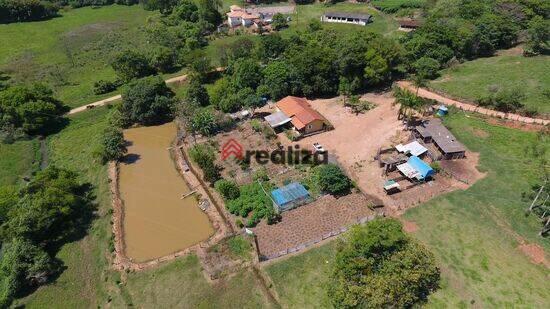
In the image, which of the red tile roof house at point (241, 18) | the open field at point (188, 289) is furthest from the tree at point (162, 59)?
the open field at point (188, 289)

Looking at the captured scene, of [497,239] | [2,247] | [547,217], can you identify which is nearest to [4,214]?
[2,247]

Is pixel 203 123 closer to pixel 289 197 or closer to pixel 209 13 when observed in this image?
pixel 289 197

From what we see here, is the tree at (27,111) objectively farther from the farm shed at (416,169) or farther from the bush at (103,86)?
the farm shed at (416,169)

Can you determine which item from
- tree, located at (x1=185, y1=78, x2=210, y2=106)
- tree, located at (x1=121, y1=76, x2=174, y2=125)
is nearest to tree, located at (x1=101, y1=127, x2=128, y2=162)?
tree, located at (x1=121, y1=76, x2=174, y2=125)

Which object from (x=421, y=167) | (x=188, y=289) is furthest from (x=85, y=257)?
(x=421, y=167)

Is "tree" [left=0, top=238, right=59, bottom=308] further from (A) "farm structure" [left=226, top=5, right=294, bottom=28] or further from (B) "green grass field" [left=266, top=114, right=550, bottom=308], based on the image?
(A) "farm structure" [left=226, top=5, right=294, bottom=28]

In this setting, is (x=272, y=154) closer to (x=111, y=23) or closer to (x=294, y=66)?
(x=294, y=66)
